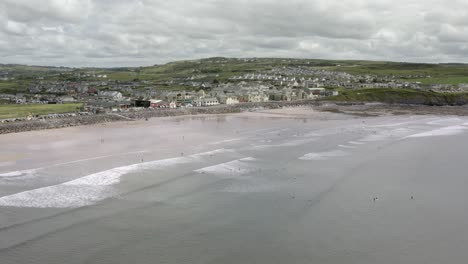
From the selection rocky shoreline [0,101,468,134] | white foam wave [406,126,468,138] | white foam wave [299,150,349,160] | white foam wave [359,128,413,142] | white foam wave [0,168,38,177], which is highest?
rocky shoreline [0,101,468,134]

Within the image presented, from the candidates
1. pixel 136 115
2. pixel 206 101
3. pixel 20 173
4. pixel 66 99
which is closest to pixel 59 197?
pixel 20 173

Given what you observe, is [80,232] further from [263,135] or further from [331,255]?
[263,135]

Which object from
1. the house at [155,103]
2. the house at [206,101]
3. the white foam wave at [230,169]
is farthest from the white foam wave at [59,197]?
the house at [206,101]

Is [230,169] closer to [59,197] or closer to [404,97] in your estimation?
[59,197]

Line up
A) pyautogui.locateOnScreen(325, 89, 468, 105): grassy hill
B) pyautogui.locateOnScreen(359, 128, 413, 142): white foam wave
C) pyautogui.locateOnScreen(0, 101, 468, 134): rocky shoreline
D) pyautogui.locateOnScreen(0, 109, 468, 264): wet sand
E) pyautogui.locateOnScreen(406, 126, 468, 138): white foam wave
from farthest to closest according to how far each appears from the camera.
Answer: pyautogui.locateOnScreen(325, 89, 468, 105): grassy hill, pyautogui.locateOnScreen(0, 101, 468, 134): rocky shoreline, pyautogui.locateOnScreen(406, 126, 468, 138): white foam wave, pyautogui.locateOnScreen(359, 128, 413, 142): white foam wave, pyautogui.locateOnScreen(0, 109, 468, 264): wet sand

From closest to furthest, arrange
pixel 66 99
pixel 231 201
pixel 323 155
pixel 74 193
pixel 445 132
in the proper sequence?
pixel 231 201 < pixel 74 193 < pixel 323 155 < pixel 445 132 < pixel 66 99

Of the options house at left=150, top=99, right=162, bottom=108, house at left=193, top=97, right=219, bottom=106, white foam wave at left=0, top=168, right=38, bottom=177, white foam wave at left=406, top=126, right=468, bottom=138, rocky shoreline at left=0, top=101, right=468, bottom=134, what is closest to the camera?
white foam wave at left=0, top=168, right=38, bottom=177

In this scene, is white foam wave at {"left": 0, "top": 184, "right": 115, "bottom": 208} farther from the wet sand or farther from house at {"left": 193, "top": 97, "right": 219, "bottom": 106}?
house at {"left": 193, "top": 97, "right": 219, "bottom": 106}

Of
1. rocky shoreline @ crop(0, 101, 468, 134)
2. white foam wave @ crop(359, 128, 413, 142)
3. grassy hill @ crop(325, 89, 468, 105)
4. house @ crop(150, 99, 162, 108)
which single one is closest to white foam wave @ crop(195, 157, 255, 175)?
white foam wave @ crop(359, 128, 413, 142)

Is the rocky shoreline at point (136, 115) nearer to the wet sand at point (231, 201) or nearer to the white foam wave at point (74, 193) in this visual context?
the wet sand at point (231, 201)
